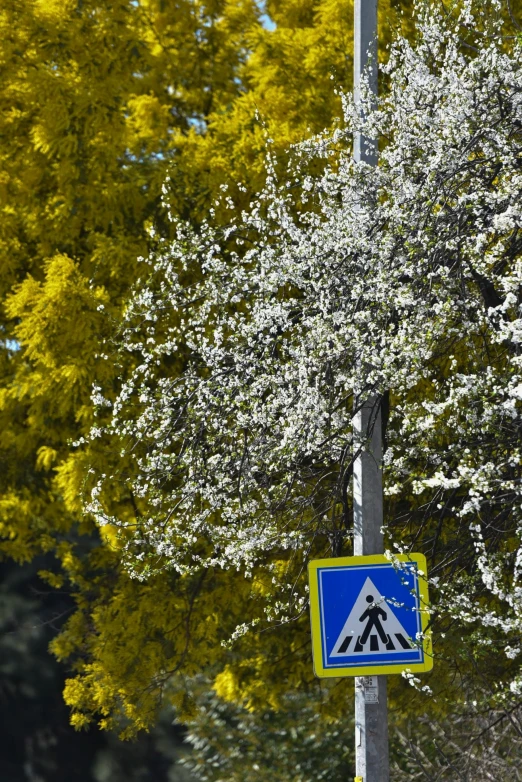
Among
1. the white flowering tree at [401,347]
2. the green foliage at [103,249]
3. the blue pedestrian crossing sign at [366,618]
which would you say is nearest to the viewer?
the white flowering tree at [401,347]

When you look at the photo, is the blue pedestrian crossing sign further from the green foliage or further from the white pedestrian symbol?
the green foliage

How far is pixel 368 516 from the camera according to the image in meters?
5.81

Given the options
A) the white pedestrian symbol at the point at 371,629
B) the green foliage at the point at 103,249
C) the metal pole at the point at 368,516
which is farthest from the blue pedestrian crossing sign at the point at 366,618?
the green foliage at the point at 103,249

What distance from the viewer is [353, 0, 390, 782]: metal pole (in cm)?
557

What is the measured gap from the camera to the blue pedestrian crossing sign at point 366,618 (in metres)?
5.56

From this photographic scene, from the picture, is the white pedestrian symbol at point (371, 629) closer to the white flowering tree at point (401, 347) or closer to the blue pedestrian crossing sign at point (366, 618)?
the blue pedestrian crossing sign at point (366, 618)

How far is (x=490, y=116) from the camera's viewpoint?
602cm

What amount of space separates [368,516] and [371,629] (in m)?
0.54

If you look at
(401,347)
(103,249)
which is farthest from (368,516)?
(103,249)

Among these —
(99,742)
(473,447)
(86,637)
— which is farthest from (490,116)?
(99,742)

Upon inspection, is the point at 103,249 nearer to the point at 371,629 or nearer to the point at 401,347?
the point at 401,347

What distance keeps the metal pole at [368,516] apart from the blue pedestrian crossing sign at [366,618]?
15 centimetres

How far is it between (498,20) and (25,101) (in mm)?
5255

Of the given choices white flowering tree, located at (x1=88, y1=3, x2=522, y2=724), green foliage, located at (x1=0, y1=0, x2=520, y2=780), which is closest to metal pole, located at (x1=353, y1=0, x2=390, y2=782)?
white flowering tree, located at (x1=88, y1=3, x2=522, y2=724)
